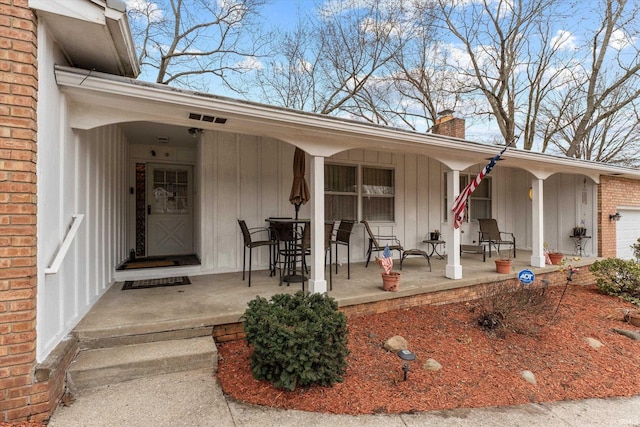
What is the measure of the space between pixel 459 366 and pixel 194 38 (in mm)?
12063

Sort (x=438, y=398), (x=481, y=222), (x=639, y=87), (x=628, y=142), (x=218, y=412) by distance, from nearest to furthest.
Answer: (x=218, y=412), (x=438, y=398), (x=481, y=222), (x=639, y=87), (x=628, y=142)

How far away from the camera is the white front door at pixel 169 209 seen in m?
6.54

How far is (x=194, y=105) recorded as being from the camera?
10.1 feet

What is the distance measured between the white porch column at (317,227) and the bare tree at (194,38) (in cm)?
888

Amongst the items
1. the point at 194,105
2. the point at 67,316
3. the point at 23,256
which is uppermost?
the point at 194,105

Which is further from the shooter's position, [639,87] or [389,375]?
[639,87]

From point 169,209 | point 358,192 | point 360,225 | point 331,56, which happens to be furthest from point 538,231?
point 331,56

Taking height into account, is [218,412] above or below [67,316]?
below

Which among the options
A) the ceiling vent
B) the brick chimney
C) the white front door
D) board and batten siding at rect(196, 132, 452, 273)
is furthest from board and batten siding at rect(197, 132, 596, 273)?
the ceiling vent

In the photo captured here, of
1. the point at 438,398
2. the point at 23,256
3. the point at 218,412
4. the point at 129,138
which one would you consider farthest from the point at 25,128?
the point at 129,138

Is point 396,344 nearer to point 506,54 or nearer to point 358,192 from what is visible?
point 358,192

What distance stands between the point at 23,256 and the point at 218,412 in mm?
1649

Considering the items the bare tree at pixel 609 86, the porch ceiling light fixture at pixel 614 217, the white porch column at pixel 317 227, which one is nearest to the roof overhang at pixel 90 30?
the white porch column at pixel 317 227

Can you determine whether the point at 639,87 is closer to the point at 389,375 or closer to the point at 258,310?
the point at 389,375
